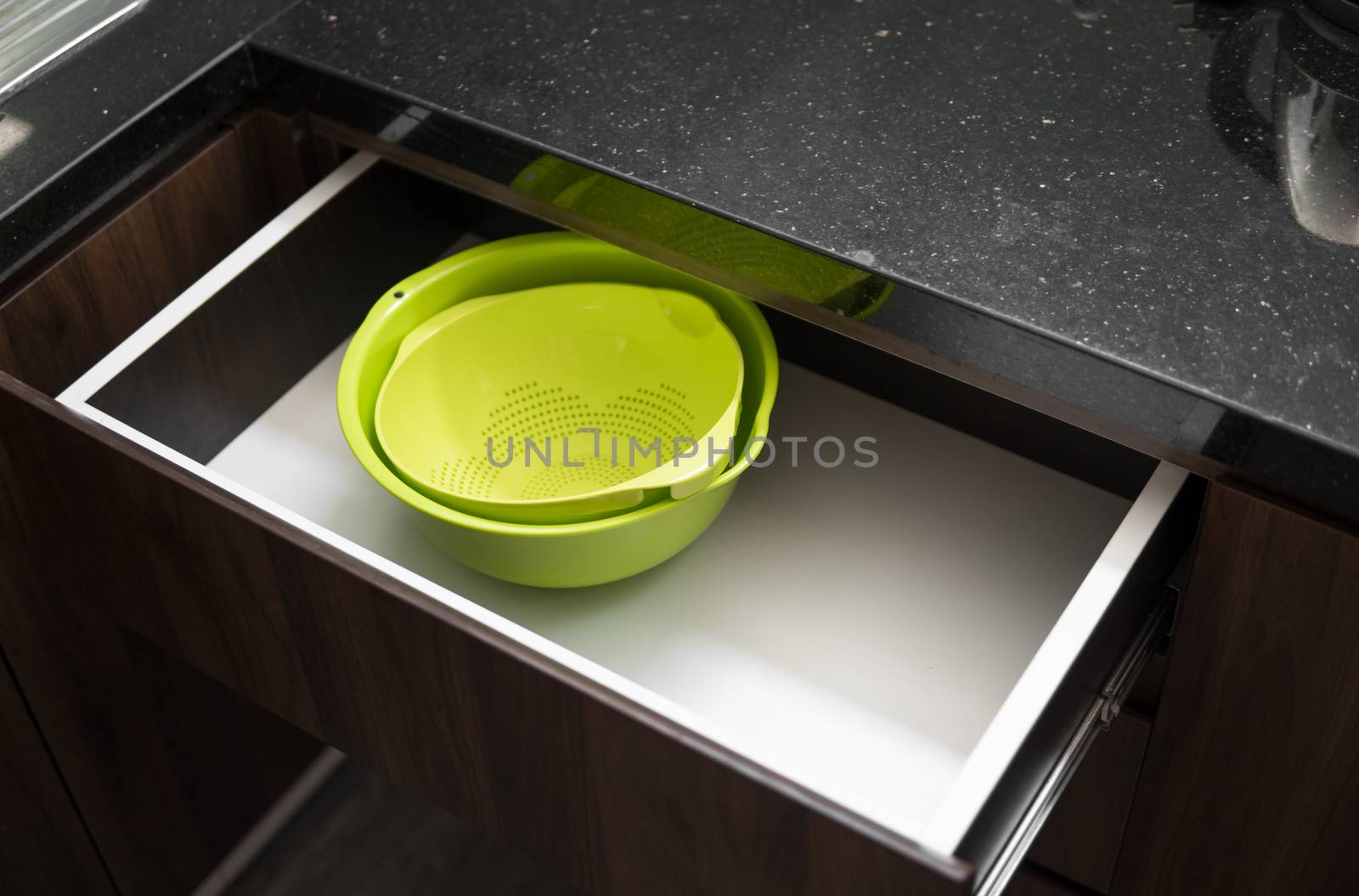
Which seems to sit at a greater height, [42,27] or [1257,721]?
[42,27]

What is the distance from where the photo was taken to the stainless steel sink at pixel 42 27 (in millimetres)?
937

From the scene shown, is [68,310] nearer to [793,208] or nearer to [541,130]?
[541,130]

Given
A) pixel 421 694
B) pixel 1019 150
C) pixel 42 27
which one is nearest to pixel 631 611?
pixel 421 694

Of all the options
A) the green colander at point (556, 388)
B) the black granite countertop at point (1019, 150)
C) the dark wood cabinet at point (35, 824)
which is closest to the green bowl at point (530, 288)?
the green colander at point (556, 388)

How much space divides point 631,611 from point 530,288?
27 centimetres

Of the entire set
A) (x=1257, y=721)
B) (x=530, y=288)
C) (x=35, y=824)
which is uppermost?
(x=530, y=288)

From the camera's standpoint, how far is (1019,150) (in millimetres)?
861

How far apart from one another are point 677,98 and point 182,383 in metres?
0.38

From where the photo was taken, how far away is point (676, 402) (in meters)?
1.00

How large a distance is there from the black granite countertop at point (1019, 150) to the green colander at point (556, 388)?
0.14 metres

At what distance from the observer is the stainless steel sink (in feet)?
3.07

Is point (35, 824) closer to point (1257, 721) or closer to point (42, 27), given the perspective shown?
point (42, 27)

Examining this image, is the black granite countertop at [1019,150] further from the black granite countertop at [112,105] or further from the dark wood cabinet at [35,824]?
the dark wood cabinet at [35,824]

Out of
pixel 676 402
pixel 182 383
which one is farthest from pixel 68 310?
pixel 676 402
